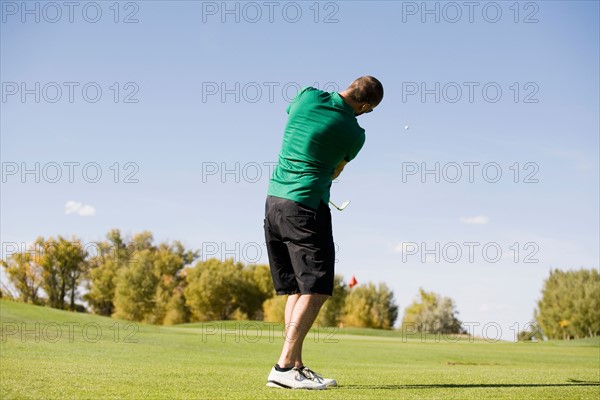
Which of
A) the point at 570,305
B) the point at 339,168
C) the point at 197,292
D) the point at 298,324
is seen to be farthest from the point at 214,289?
the point at 298,324

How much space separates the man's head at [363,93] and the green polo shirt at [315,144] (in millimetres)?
56

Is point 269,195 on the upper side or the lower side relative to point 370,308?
upper

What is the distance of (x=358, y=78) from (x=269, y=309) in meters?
54.3

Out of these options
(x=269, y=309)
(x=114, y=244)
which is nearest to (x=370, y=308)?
(x=269, y=309)

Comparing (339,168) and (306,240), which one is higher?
(339,168)

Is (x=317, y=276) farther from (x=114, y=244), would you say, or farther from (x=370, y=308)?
(x=114, y=244)

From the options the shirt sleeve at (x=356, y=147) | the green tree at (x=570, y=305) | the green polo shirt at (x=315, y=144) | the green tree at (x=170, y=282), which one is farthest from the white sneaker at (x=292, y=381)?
the green tree at (x=570, y=305)

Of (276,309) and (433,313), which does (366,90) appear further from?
(433,313)

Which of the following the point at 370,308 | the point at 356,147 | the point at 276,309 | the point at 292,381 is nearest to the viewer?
the point at 292,381

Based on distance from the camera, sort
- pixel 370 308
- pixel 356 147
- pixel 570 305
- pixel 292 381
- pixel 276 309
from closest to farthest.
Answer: pixel 292 381, pixel 356 147, pixel 276 309, pixel 570 305, pixel 370 308

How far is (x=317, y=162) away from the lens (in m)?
4.80

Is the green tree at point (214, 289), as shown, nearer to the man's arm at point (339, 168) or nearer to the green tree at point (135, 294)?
the green tree at point (135, 294)

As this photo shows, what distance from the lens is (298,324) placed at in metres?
4.63

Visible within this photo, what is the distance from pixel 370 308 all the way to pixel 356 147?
63.0 metres
